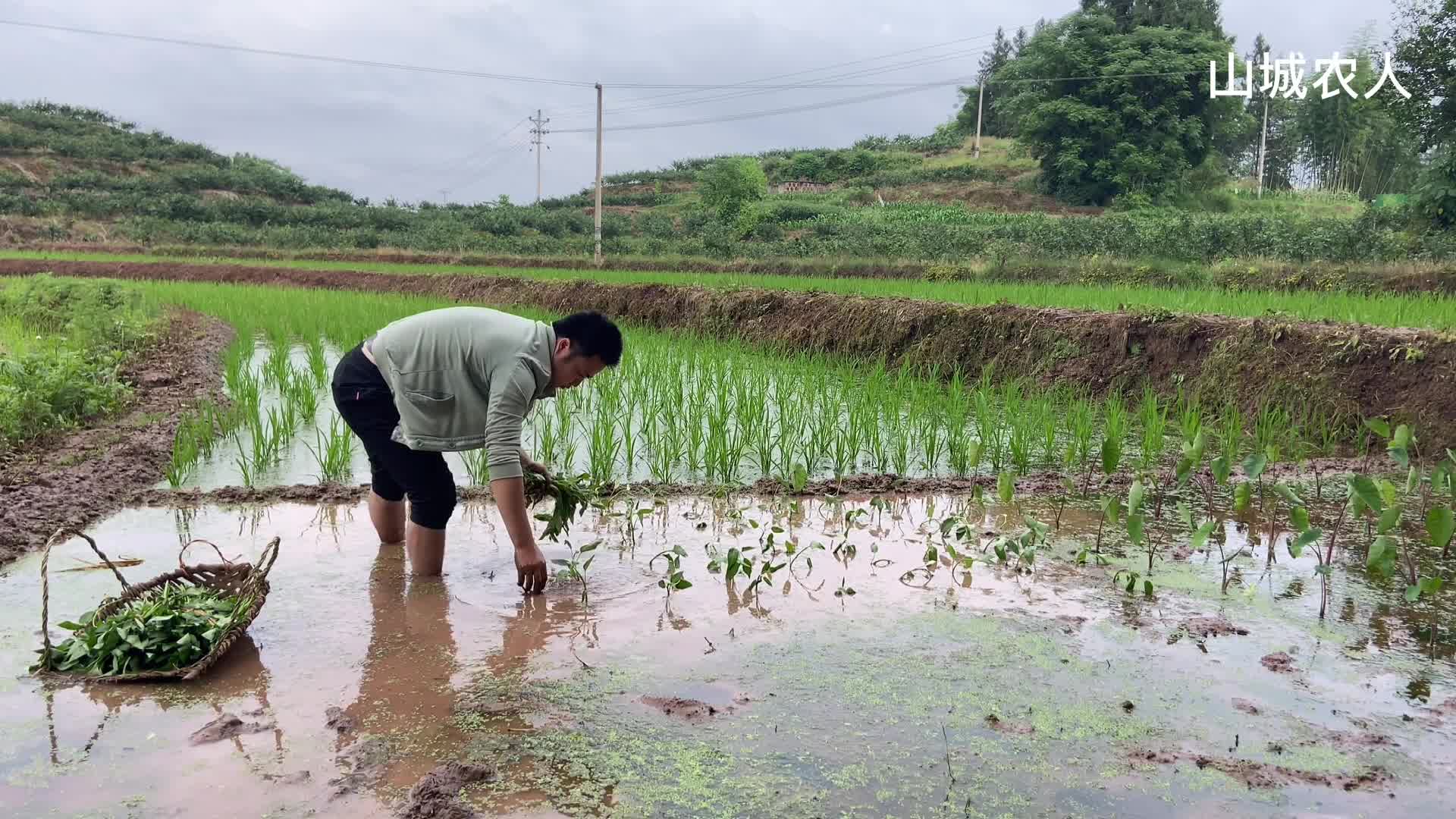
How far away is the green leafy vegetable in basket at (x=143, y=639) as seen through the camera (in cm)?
260

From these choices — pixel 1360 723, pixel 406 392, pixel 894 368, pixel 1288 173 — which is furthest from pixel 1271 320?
pixel 1288 173

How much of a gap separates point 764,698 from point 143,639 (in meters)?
1.68

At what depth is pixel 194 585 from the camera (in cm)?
296

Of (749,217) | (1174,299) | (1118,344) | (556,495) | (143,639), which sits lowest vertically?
(143,639)

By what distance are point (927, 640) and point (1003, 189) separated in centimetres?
3353

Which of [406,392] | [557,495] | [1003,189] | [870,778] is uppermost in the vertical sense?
[1003,189]

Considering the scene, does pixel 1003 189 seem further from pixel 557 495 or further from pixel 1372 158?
pixel 557 495

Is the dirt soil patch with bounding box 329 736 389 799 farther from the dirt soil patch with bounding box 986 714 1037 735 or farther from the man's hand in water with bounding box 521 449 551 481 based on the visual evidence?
the dirt soil patch with bounding box 986 714 1037 735

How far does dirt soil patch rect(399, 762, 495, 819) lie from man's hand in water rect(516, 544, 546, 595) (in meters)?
0.82

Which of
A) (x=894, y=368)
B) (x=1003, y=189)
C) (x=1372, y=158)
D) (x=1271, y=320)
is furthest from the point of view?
(x=1372, y=158)

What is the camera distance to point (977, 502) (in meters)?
4.46

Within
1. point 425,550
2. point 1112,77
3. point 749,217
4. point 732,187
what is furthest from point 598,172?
point 425,550

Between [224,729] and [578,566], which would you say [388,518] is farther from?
[224,729]

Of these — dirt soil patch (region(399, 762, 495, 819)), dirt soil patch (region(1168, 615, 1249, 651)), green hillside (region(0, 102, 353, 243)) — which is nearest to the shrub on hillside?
green hillside (region(0, 102, 353, 243))
